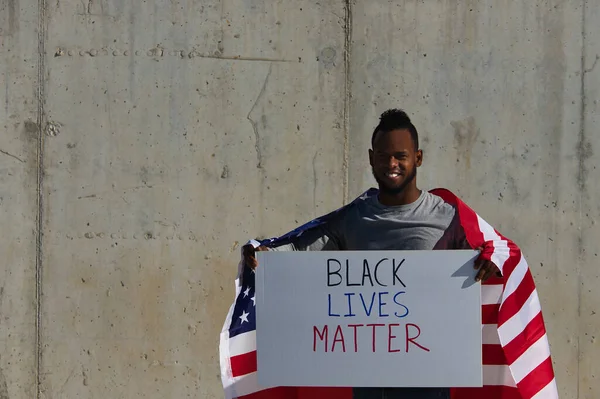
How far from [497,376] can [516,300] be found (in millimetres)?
306

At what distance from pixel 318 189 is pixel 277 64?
71cm

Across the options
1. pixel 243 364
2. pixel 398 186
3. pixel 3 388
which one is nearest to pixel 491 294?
pixel 398 186

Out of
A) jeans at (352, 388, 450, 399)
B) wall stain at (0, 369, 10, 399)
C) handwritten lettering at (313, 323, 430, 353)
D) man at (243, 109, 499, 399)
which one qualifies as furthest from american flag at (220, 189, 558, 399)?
wall stain at (0, 369, 10, 399)

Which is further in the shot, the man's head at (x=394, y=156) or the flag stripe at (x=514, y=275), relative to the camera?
the flag stripe at (x=514, y=275)

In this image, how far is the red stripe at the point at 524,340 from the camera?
3293 millimetres

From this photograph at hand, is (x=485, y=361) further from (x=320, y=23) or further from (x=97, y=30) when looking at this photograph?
(x=97, y=30)

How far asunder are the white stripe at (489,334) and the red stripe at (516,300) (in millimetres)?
43

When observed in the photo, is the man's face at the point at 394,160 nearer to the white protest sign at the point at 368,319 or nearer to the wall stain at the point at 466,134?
the white protest sign at the point at 368,319

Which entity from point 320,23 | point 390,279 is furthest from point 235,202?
point 390,279

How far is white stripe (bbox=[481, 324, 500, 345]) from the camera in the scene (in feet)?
10.9

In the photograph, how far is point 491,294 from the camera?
3311mm

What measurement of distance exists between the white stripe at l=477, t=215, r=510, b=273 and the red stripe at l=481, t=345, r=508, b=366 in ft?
1.12

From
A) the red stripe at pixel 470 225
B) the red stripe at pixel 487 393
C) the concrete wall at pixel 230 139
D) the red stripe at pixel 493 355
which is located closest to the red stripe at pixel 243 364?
the red stripe at pixel 487 393

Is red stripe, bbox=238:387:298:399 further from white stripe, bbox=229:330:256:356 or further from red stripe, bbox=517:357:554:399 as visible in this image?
red stripe, bbox=517:357:554:399
